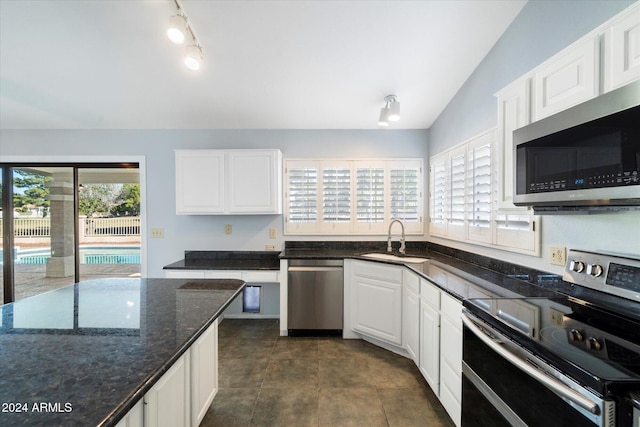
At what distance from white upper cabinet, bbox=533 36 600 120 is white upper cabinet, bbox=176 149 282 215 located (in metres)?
2.31

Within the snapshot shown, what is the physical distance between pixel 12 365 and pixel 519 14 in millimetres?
3147

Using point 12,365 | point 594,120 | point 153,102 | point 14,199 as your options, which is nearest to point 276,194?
point 153,102

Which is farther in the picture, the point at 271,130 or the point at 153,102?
the point at 271,130

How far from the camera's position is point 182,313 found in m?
1.24

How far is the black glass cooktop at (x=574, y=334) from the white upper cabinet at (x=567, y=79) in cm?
96

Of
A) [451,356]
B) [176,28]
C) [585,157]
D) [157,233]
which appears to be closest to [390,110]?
[585,157]

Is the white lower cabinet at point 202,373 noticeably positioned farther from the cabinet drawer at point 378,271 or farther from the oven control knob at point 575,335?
the oven control knob at point 575,335

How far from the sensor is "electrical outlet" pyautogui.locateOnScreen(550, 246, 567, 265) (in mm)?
1500

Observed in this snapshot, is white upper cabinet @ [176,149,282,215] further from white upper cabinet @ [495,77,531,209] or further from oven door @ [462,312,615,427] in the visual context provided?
oven door @ [462,312,615,427]

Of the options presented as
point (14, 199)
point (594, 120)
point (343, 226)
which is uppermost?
point (594, 120)

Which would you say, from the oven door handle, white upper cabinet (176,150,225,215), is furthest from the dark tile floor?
white upper cabinet (176,150,225,215)

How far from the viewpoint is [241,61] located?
227cm

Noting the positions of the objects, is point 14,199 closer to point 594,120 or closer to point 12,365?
point 12,365

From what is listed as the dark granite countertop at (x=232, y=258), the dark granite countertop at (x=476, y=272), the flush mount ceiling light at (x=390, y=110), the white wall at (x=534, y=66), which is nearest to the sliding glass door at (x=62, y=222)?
the dark granite countertop at (x=232, y=258)
